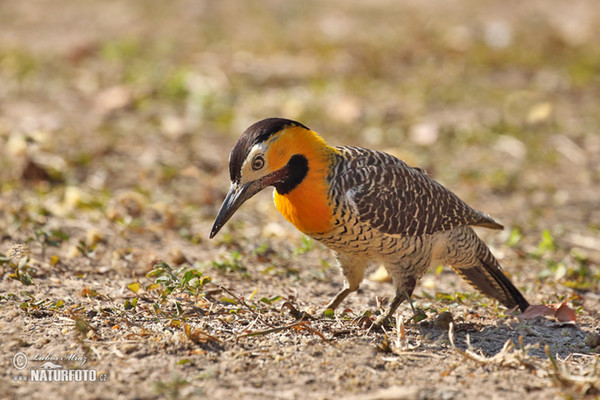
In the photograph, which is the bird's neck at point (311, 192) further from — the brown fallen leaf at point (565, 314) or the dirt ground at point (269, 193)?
the brown fallen leaf at point (565, 314)

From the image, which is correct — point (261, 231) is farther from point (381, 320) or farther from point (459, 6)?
→ point (459, 6)

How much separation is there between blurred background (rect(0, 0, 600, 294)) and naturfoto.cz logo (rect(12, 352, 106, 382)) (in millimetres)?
1869

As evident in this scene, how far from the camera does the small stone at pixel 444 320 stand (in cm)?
406

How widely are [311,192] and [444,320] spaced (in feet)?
3.40

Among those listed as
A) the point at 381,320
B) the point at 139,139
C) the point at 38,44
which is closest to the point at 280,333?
the point at 381,320

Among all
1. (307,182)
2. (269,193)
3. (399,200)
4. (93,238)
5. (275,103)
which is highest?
(307,182)

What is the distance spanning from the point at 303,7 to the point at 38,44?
441cm

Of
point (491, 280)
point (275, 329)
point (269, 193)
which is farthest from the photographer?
point (269, 193)

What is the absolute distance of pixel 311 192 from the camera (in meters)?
3.93

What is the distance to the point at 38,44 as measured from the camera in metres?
10.5

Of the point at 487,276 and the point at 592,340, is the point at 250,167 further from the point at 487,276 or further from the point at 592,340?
the point at 592,340

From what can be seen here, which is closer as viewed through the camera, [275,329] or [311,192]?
[275,329]

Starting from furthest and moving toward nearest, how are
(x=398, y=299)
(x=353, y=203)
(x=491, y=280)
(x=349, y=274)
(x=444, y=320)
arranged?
(x=491, y=280) → (x=349, y=274) → (x=398, y=299) → (x=444, y=320) → (x=353, y=203)

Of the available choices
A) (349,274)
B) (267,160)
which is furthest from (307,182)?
(349,274)
